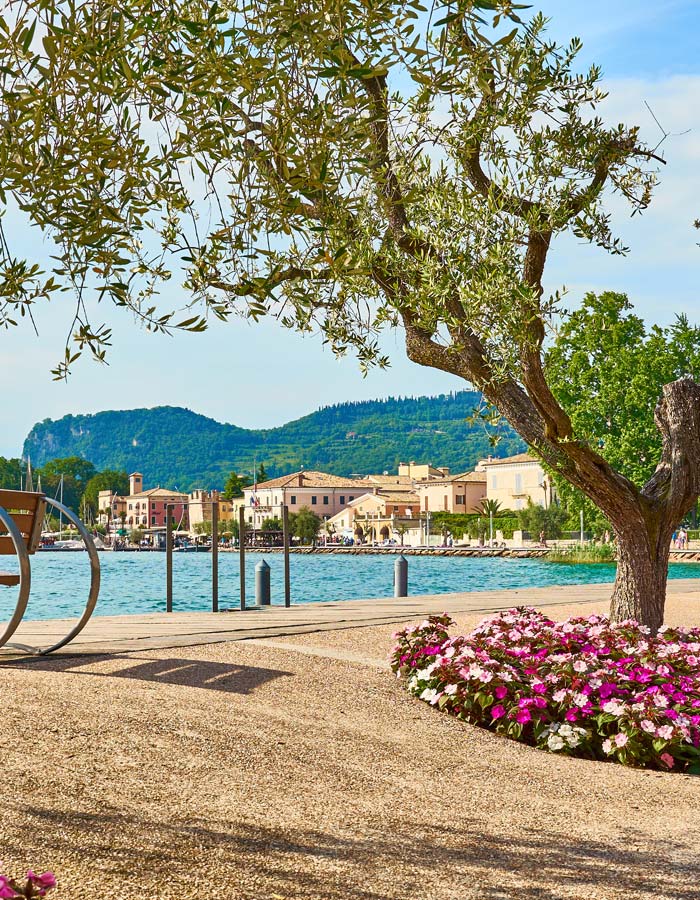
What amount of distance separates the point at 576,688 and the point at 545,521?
2510 inches

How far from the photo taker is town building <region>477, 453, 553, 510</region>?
89.3 metres

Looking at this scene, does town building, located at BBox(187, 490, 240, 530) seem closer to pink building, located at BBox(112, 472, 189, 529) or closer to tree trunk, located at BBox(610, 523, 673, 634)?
pink building, located at BBox(112, 472, 189, 529)

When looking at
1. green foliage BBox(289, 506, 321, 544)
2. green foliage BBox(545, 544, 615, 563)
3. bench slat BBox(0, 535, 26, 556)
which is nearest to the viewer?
bench slat BBox(0, 535, 26, 556)

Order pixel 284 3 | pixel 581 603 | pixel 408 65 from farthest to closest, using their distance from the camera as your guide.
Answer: pixel 581 603 < pixel 408 65 < pixel 284 3

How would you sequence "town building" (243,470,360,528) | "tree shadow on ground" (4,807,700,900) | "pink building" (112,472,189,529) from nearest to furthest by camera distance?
"tree shadow on ground" (4,807,700,900), "town building" (243,470,360,528), "pink building" (112,472,189,529)

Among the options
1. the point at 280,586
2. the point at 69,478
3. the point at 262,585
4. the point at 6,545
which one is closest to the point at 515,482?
the point at 280,586

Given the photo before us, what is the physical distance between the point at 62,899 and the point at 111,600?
103 feet

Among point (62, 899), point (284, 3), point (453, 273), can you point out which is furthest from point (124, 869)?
point (453, 273)

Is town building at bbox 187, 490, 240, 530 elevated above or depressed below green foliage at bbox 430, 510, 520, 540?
above

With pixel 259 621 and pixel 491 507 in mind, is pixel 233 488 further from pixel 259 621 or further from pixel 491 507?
pixel 259 621

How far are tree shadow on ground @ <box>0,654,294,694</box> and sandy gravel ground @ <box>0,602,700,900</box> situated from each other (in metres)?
0.03

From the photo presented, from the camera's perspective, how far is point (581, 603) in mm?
13844

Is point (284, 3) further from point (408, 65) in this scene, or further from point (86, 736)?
point (86, 736)

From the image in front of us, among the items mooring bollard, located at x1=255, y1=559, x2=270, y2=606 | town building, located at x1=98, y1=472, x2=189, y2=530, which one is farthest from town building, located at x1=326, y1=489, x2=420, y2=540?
mooring bollard, located at x1=255, y1=559, x2=270, y2=606
